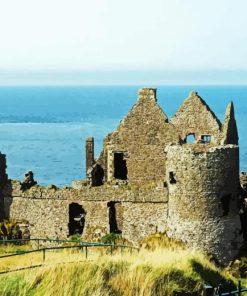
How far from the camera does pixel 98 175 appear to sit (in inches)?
1812

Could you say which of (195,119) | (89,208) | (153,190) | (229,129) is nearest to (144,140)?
(195,119)

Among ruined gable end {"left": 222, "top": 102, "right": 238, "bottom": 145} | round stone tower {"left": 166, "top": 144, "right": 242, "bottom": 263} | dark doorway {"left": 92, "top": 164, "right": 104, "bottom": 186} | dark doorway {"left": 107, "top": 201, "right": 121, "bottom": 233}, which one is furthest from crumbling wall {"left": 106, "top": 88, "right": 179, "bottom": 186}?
round stone tower {"left": 166, "top": 144, "right": 242, "bottom": 263}

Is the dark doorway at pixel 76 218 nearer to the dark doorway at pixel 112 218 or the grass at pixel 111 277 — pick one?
the dark doorway at pixel 112 218

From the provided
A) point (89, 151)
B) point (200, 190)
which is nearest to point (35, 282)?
point (200, 190)

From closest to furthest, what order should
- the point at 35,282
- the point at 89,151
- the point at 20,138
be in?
1. the point at 35,282
2. the point at 89,151
3. the point at 20,138

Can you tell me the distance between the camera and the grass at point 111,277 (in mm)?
24656

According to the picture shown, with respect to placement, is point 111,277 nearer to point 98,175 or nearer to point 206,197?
point 206,197

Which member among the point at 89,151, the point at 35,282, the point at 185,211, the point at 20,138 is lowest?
the point at 35,282

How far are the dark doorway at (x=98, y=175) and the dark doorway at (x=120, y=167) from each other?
920 mm

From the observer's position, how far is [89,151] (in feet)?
154

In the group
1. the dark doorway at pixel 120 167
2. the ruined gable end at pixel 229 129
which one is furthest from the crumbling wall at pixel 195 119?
the dark doorway at pixel 120 167

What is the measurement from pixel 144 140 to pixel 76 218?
5559 millimetres

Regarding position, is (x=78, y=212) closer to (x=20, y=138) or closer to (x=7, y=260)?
(x=7, y=260)

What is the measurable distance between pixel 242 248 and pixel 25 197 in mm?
11635
